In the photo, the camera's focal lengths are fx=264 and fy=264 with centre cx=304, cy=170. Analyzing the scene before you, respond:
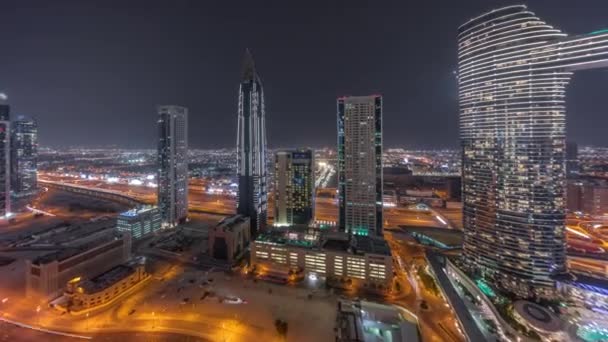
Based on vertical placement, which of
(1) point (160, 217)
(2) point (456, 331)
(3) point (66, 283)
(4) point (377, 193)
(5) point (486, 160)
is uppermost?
(5) point (486, 160)

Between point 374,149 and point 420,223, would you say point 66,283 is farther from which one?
point 420,223

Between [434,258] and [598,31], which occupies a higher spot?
[598,31]

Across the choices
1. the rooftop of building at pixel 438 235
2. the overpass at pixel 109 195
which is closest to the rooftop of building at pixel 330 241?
the rooftop of building at pixel 438 235

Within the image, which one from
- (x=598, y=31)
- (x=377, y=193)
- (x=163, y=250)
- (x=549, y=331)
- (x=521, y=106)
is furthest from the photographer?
(x=377, y=193)

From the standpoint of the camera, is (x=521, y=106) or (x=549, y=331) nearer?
(x=549, y=331)

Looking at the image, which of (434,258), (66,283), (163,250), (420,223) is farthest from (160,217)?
(420,223)

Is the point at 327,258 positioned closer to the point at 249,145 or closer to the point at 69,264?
the point at 249,145

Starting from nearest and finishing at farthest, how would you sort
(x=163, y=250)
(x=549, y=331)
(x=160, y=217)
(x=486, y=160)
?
(x=549, y=331) < (x=486, y=160) < (x=163, y=250) < (x=160, y=217)

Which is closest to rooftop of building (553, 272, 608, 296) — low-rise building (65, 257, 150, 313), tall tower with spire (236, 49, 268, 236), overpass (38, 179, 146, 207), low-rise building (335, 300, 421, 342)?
low-rise building (335, 300, 421, 342)

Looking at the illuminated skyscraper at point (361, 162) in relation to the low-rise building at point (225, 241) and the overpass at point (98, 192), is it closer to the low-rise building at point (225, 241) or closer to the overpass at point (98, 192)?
the low-rise building at point (225, 241)
